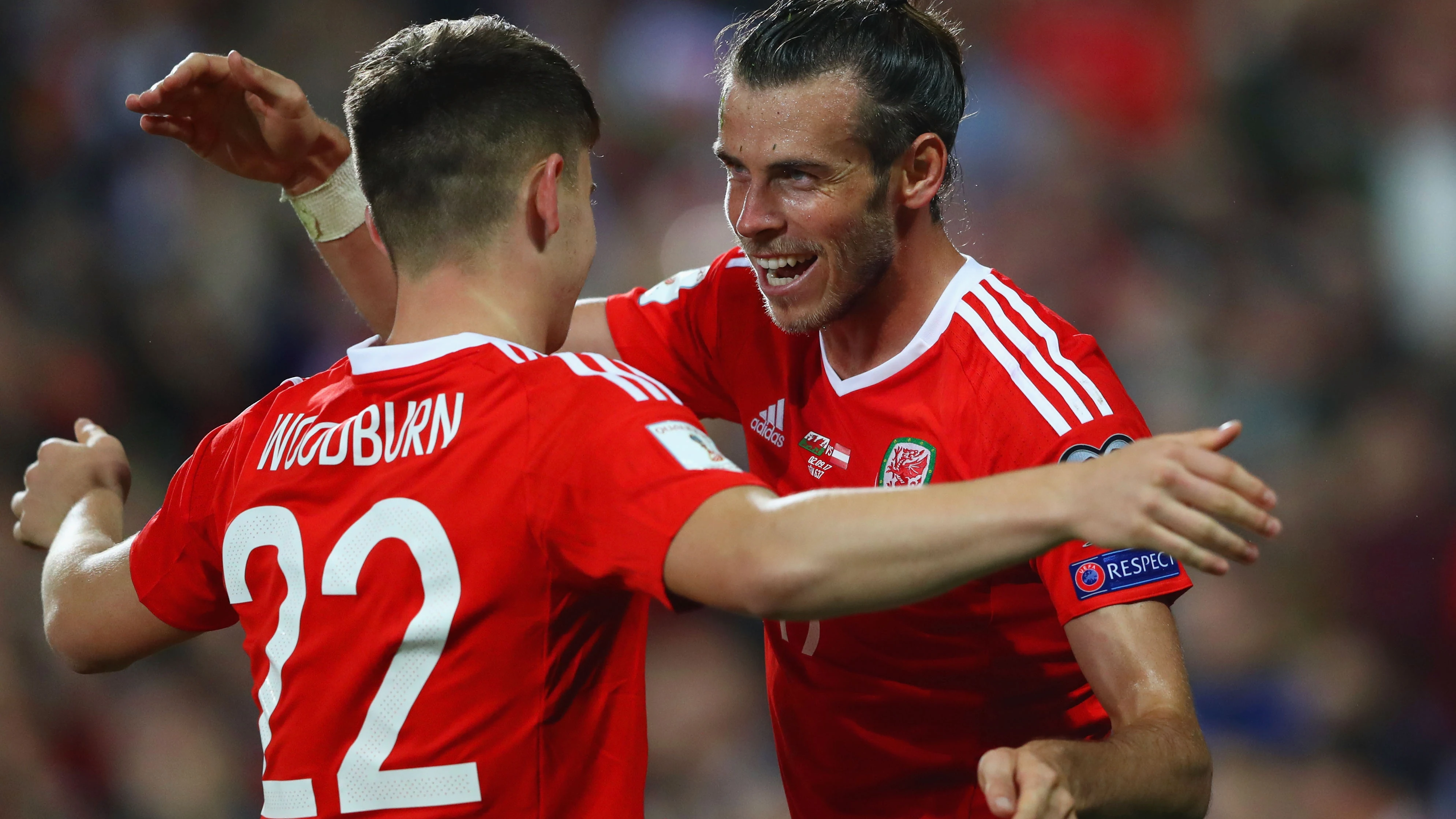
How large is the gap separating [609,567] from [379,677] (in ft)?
1.38

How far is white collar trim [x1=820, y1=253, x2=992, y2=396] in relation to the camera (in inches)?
118

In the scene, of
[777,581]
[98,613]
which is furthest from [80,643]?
[777,581]

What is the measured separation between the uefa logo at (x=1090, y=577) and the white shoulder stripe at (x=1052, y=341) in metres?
0.30

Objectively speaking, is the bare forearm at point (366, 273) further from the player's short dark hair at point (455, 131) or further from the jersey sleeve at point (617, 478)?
the jersey sleeve at point (617, 478)

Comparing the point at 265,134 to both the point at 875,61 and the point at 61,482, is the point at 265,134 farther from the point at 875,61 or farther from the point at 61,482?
the point at 875,61

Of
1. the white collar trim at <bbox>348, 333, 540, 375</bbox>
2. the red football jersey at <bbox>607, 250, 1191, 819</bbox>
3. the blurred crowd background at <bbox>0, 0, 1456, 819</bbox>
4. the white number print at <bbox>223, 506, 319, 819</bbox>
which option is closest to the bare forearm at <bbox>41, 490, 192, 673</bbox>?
the white number print at <bbox>223, 506, 319, 819</bbox>

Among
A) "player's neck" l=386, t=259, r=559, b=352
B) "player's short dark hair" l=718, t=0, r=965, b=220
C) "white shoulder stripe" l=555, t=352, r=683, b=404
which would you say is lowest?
"white shoulder stripe" l=555, t=352, r=683, b=404

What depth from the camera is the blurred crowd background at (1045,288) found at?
5582mm

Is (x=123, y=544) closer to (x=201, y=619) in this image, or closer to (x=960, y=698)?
(x=201, y=619)

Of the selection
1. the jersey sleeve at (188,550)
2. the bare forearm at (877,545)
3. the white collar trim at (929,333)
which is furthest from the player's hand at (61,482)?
the bare forearm at (877,545)

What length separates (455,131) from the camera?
88.7 inches

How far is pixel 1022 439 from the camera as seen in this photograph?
2.71 m

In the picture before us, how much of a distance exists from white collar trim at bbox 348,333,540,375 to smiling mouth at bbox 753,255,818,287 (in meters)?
1.00

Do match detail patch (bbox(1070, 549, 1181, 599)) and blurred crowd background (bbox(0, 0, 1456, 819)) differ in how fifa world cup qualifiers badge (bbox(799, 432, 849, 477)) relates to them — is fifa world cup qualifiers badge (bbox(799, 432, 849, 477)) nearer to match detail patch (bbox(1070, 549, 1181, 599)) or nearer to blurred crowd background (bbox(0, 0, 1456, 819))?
match detail patch (bbox(1070, 549, 1181, 599))
